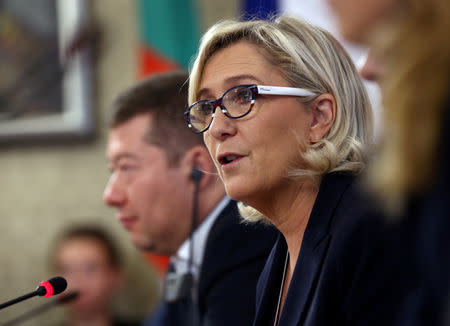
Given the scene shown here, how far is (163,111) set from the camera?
2.57 m

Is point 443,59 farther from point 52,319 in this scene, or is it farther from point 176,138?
point 52,319

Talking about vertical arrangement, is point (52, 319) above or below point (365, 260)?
below

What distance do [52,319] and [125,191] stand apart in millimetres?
2227

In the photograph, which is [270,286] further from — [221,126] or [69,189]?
[69,189]

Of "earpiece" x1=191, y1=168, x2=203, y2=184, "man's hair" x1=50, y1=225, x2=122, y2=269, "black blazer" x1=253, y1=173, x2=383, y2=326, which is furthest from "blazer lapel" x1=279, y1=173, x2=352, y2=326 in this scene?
"man's hair" x1=50, y1=225, x2=122, y2=269

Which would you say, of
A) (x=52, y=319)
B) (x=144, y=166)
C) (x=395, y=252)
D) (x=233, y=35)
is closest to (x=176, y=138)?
(x=144, y=166)

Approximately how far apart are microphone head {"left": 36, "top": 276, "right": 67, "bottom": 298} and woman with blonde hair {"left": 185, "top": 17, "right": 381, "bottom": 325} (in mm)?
509

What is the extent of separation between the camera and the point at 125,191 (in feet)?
8.47

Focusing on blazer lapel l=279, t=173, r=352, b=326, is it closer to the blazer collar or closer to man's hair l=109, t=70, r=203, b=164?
the blazer collar

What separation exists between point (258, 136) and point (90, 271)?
246 cm

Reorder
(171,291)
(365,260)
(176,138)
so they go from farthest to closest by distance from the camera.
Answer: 1. (176,138)
2. (171,291)
3. (365,260)

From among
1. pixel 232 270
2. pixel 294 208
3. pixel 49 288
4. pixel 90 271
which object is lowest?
pixel 90 271

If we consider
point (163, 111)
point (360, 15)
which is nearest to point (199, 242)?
point (163, 111)

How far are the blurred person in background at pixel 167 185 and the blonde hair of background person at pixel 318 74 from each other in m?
0.69
